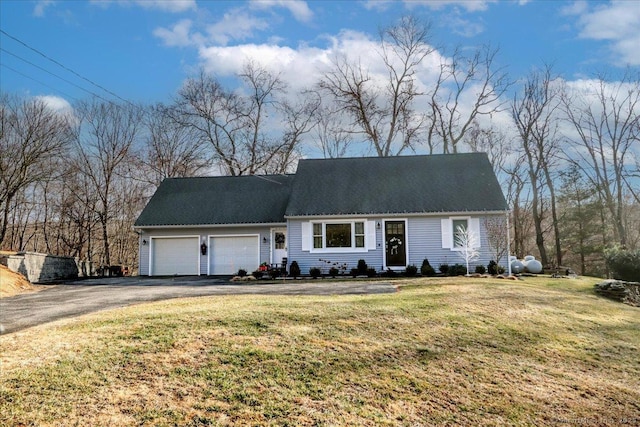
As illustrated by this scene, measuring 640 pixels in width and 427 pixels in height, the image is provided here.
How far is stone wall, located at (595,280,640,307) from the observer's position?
553 inches

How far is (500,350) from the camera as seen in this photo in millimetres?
7043

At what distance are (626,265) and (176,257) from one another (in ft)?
64.9

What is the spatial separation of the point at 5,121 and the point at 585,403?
92.2ft

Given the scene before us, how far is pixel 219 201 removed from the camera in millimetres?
22828

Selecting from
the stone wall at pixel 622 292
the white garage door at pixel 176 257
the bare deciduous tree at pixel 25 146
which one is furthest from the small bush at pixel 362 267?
the bare deciduous tree at pixel 25 146

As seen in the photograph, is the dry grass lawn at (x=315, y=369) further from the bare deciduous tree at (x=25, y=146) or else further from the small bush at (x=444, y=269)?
the bare deciduous tree at (x=25, y=146)

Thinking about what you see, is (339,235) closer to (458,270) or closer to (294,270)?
(294,270)

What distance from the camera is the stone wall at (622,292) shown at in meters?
14.0

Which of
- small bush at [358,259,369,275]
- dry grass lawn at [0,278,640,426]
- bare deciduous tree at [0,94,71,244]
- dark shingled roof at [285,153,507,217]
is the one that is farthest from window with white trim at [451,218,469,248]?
bare deciduous tree at [0,94,71,244]

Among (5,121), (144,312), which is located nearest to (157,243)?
(5,121)

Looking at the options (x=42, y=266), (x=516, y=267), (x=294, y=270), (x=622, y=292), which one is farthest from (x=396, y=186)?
(x=42, y=266)

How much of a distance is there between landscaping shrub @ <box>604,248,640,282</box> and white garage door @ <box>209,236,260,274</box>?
15.6 metres

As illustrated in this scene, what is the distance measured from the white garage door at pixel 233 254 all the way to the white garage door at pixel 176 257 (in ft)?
2.68

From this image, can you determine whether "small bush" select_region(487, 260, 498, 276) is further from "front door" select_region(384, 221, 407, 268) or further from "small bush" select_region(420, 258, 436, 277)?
"front door" select_region(384, 221, 407, 268)
